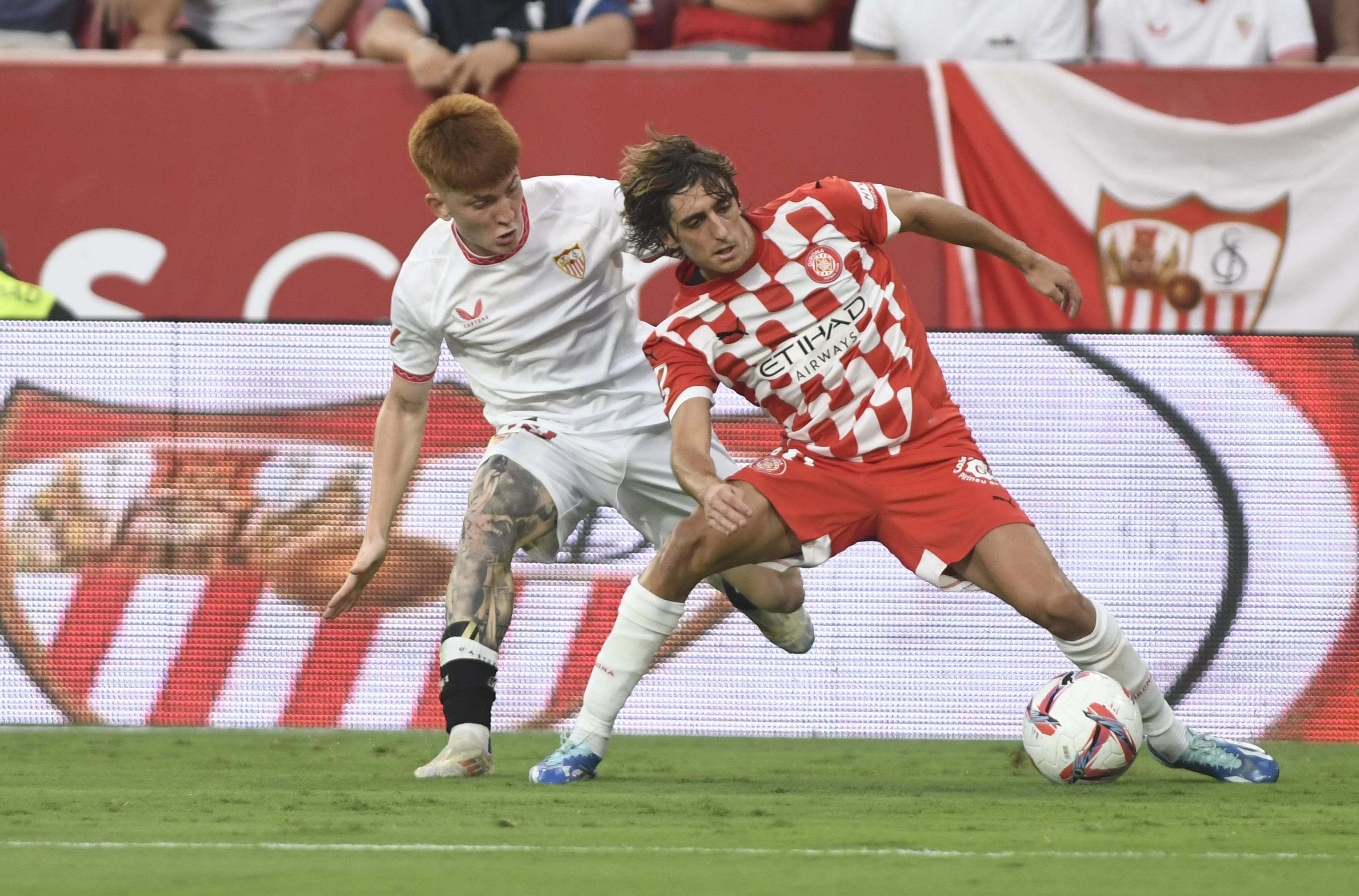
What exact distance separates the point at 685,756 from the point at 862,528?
4.66ft

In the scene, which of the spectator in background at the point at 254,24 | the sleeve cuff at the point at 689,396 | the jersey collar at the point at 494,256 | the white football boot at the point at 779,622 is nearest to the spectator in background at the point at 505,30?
the spectator in background at the point at 254,24

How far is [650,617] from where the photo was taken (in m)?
4.76

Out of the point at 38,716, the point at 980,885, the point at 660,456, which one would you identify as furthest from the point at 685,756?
the point at 980,885

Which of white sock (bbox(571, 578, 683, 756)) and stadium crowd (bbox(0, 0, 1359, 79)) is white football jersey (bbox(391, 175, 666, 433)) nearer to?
A: white sock (bbox(571, 578, 683, 756))

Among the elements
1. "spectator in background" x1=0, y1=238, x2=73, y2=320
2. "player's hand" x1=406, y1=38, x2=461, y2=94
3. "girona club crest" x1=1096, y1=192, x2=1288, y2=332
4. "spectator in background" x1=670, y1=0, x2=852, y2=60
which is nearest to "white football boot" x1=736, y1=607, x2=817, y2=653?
"girona club crest" x1=1096, y1=192, x2=1288, y2=332

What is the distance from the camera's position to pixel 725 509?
4.26 meters

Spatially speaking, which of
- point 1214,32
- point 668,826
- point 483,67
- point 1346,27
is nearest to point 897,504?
point 668,826

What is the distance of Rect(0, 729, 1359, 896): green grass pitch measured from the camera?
10.2 feet

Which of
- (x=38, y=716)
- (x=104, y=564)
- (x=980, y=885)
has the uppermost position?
(x=980, y=885)

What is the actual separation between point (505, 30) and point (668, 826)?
15.6 ft

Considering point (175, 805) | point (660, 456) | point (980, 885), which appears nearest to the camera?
point (980, 885)

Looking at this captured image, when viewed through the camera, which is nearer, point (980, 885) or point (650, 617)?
point (980, 885)

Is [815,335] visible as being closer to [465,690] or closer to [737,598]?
[737,598]

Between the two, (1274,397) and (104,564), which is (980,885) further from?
(104,564)
